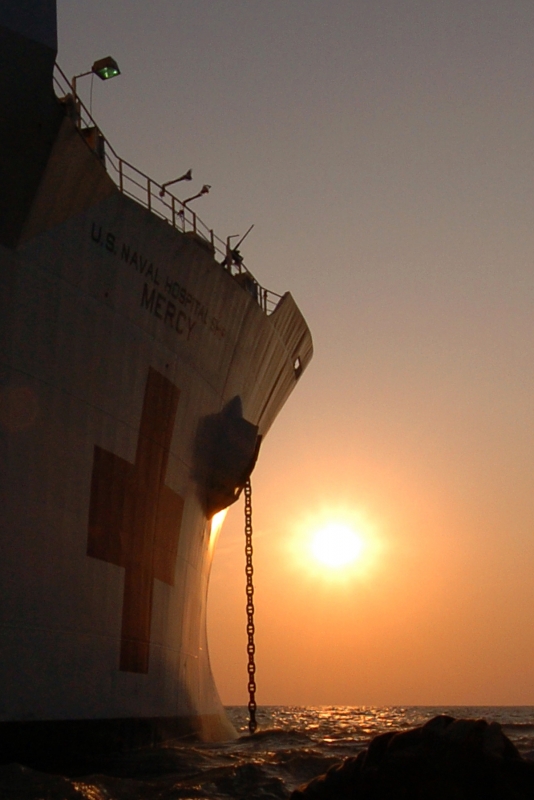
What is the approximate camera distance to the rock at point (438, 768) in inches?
111

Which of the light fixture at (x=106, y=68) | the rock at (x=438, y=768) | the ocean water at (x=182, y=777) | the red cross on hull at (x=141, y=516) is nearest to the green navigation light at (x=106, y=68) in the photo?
the light fixture at (x=106, y=68)

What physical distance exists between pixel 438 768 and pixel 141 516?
20.4 ft

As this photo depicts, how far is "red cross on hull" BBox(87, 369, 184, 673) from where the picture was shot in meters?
8.01

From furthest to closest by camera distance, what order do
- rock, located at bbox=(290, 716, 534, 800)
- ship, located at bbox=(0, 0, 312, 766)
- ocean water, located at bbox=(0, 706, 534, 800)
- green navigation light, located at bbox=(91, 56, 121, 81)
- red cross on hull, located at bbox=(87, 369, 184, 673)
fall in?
Result: green navigation light, located at bbox=(91, 56, 121, 81), red cross on hull, located at bbox=(87, 369, 184, 673), ship, located at bbox=(0, 0, 312, 766), ocean water, located at bbox=(0, 706, 534, 800), rock, located at bbox=(290, 716, 534, 800)

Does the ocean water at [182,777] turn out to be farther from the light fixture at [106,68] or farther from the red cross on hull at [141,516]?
the light fixture at [106,68]

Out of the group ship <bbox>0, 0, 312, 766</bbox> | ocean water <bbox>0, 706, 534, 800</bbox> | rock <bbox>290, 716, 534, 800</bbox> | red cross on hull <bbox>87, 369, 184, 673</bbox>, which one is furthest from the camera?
red cross on hull <bbox>87, 369, 184, 673</bbox>

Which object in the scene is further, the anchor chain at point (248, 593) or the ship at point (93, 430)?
the anchor chain at point (248, 593)

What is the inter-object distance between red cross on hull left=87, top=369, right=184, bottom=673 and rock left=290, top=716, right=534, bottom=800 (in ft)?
16.4

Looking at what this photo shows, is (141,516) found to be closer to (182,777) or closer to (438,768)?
(182,777)

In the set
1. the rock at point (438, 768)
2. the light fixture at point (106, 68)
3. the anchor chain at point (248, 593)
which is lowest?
the rock at point (438, 768)

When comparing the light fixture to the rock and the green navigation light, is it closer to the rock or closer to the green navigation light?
the green navigation light

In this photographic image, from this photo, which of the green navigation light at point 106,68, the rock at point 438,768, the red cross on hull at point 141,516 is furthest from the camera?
the green navigation light at point 106,68

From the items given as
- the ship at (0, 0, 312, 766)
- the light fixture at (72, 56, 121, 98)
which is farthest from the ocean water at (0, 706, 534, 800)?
the light fixture at (72, 56, 121, 98)

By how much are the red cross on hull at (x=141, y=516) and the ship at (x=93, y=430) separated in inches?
1.0
